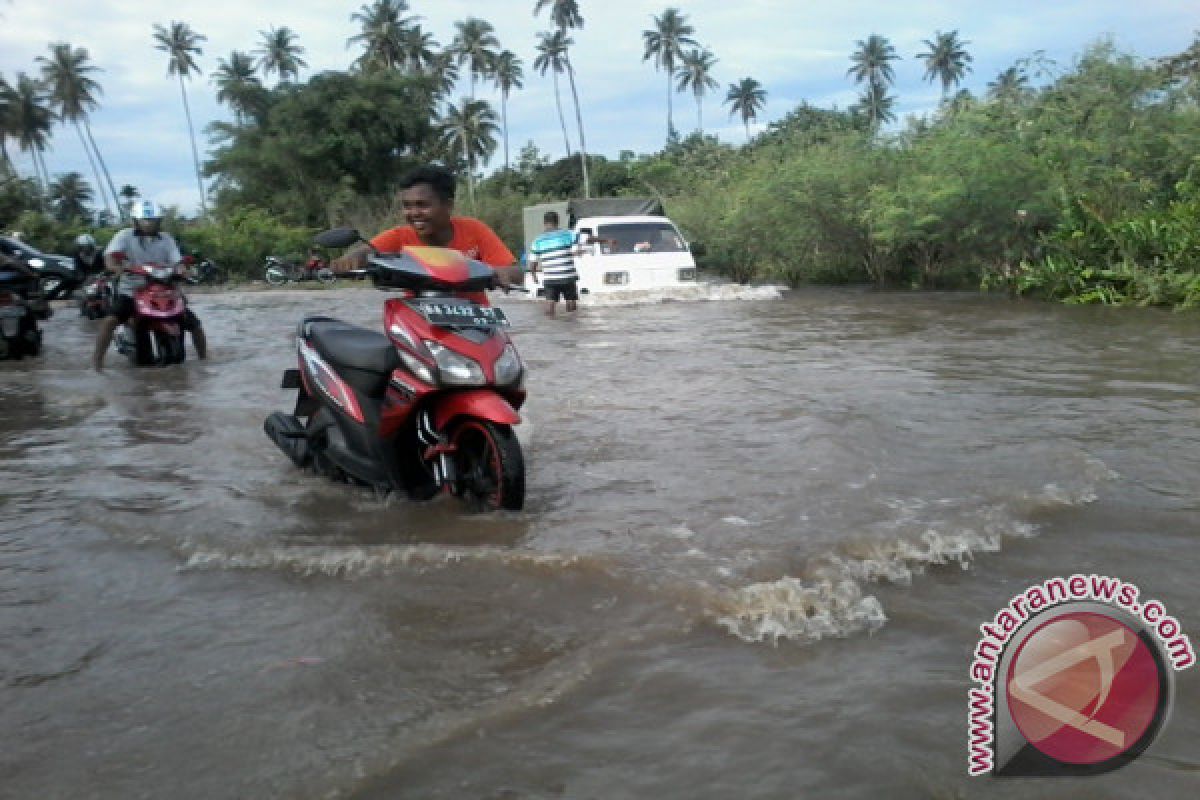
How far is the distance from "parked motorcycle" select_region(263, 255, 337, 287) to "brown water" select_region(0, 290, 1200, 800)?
1.10m

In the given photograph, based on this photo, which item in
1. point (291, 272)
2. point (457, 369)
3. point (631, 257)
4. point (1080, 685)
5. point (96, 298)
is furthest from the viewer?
point (631, 257)

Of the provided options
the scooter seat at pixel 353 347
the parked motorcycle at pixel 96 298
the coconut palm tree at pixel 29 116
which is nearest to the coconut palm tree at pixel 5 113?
the coconut palm tree at pixel 29 116

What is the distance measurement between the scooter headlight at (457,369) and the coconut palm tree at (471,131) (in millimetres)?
51257

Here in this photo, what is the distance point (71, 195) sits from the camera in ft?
243

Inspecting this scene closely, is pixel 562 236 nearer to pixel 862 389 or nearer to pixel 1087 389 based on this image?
pixel 862 389

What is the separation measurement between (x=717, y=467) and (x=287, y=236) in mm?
33409

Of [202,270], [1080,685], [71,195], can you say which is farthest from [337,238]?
[71,195]

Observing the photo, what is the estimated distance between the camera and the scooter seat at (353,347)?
4.65 metres

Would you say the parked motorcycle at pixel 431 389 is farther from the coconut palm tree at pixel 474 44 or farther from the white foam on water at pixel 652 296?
the coconut palm tree at pixel 474 44

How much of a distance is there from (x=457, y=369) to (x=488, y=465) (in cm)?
48

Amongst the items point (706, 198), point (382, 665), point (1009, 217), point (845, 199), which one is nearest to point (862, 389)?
point (382, 665)

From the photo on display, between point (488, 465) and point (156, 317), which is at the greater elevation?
point (156, 317)

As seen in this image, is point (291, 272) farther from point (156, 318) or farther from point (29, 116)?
point (29, 116)

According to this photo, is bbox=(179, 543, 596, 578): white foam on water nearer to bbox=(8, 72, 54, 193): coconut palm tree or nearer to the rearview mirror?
the rearview mirror
